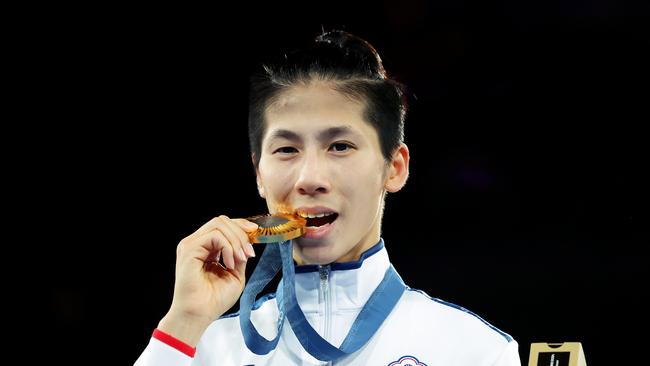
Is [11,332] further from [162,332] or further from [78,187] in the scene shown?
[162,332]

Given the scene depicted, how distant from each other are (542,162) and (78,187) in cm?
182

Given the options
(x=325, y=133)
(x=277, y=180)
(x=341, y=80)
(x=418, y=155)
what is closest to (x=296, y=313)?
(x=277, y=180)

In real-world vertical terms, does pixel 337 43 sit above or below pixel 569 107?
below

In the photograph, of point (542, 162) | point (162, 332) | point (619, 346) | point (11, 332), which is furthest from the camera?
point (11, 332)

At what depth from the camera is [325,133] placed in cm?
214

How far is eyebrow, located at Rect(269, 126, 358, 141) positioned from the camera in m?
2.14

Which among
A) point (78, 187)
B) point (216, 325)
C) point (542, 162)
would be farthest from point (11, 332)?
point (542, 162)

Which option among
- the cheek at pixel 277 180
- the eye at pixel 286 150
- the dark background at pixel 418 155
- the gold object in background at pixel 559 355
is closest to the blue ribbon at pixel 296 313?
the cheek at pixel 277 180

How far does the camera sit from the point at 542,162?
3340 millimetres

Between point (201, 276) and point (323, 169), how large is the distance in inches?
15.0

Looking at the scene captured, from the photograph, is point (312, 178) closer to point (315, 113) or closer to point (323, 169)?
point (323, 169)

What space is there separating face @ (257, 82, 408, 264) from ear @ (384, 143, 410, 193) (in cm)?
7

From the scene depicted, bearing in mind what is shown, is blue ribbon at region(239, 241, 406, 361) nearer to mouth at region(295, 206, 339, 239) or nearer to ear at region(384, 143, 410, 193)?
mouth at region(295, 206, 339, 239)

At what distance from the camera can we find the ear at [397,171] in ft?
7.52
